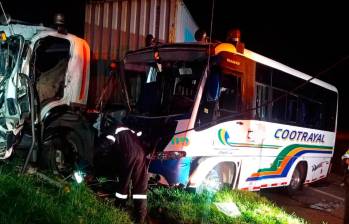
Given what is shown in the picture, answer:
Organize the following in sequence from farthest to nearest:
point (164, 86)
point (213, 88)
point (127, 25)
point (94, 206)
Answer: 1. point (127, 25)
2. point (164, 86)
3. point (213, 88)
4. point (94, 206)

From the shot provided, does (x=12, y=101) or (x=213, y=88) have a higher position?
(x=213, y=88)

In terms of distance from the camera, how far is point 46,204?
4398mm

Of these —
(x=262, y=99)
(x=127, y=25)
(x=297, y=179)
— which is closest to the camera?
(x=262, y=99)

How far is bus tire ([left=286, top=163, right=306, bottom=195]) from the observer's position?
30.9ft

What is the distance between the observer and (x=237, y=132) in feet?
22.2

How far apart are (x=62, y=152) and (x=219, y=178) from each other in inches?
103

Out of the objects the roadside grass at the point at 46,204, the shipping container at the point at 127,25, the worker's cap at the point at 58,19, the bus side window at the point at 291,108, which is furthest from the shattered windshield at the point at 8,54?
the bus side window at the point at 291,108

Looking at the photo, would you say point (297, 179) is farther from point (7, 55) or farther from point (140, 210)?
point (7, 55)

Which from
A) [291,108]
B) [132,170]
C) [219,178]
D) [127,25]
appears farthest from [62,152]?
[291,108]

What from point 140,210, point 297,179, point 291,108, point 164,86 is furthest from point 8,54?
point 297,179

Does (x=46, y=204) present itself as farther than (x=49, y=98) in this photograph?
No

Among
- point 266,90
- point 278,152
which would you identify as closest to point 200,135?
point 266,90

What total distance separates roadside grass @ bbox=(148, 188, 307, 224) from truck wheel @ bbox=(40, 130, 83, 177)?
1445 mm

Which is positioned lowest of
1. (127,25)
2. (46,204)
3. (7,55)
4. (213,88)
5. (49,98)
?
(46,204)
